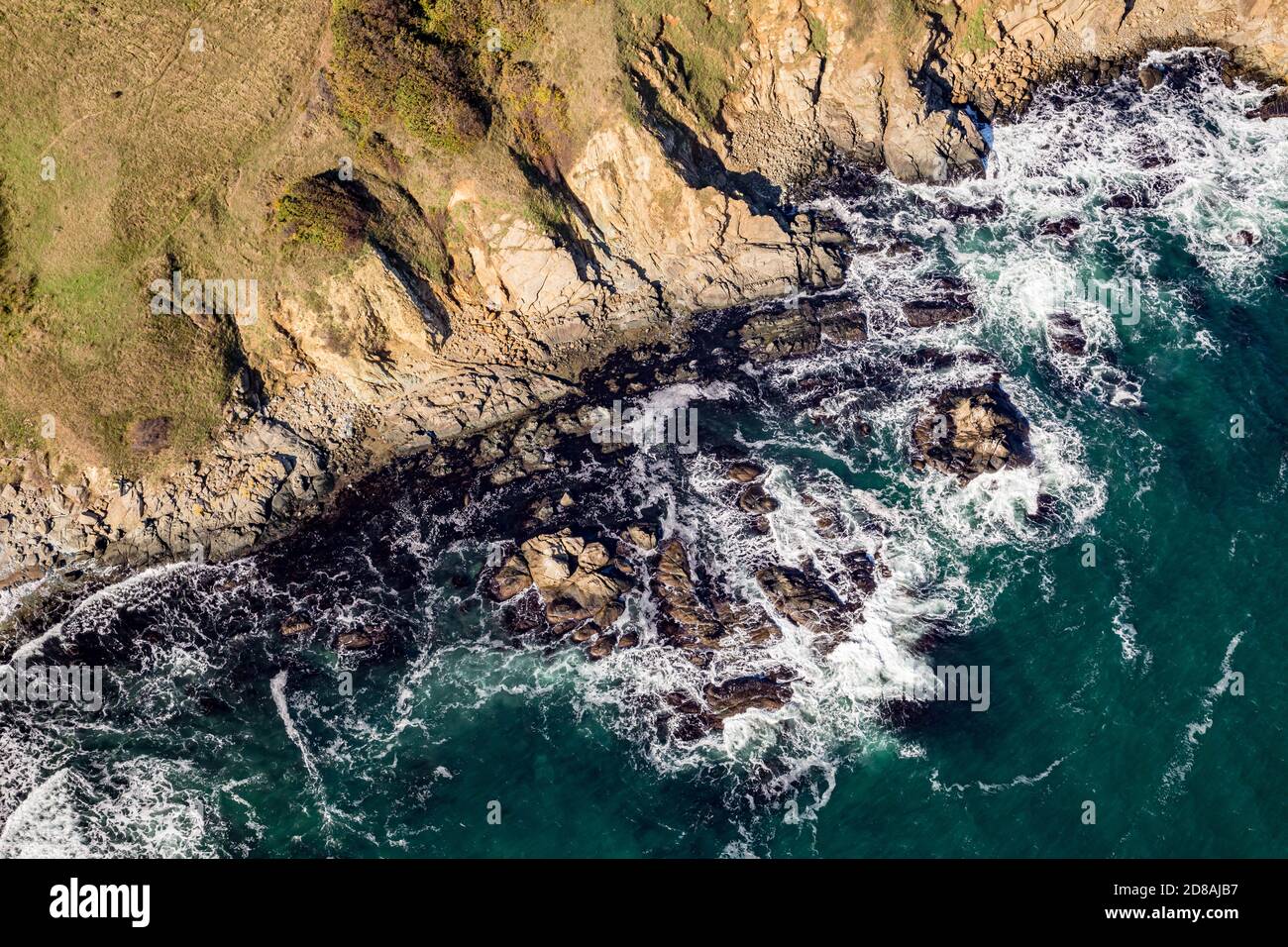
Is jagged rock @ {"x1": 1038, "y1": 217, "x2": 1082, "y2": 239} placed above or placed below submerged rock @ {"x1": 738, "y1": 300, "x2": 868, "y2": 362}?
above

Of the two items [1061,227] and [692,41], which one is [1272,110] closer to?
[1061,227]

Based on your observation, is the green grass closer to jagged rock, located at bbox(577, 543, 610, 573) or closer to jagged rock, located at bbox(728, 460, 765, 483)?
jagged rock, located at bbox(728, 460, 765, 483)

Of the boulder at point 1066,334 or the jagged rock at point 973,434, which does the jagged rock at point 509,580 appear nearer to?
the jagged rock at point 973,434

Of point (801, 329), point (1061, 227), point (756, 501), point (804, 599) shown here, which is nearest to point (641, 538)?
point (756, 501)

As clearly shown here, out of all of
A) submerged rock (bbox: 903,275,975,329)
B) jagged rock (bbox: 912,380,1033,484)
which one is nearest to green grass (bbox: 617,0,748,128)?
submerged rock (bbox: 903,275,975,329)

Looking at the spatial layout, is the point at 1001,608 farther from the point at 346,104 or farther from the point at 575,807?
the point at 346,104

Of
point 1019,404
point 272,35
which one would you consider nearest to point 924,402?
point 1019,404

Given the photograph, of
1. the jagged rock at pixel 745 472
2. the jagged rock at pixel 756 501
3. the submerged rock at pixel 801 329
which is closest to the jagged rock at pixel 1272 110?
the submerged rock at pixel 801 329
